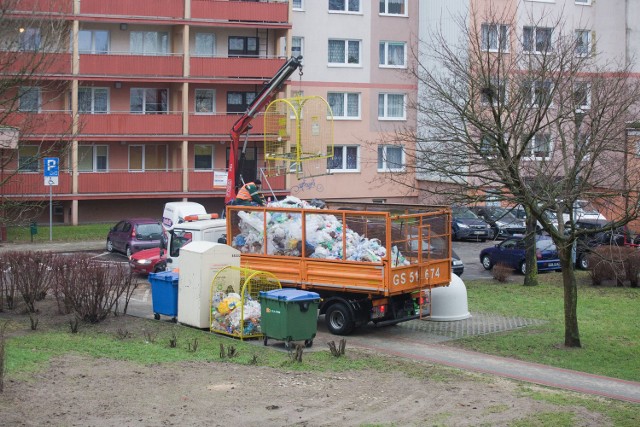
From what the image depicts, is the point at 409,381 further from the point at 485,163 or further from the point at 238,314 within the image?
the point at 485,163

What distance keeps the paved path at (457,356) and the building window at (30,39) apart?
6.19 m

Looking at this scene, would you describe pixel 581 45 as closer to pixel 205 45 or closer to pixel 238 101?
pixel 238 101

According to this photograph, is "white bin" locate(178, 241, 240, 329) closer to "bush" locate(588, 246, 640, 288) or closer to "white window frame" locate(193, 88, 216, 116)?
"bush" locate(588, 246, 640, 288)

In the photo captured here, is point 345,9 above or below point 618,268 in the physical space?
above

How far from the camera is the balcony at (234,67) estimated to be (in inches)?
1716

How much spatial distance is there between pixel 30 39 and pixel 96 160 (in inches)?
944

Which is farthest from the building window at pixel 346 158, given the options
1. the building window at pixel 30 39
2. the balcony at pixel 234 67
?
the building window at pixel 30 39

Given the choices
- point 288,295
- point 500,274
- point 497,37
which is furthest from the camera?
point 500,274

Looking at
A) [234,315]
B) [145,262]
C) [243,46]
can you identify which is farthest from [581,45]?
[243,46]

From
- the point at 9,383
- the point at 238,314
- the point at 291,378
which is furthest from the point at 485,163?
the point at 9,383

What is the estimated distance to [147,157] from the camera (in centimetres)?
4522

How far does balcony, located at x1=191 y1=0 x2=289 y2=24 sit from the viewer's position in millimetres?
43562

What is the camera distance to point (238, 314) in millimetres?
17922

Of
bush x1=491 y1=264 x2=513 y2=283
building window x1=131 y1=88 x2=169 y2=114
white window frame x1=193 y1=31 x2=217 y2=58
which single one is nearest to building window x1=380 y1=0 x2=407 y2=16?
white window frame x1=193 y1=31 x2=217 y2=58
